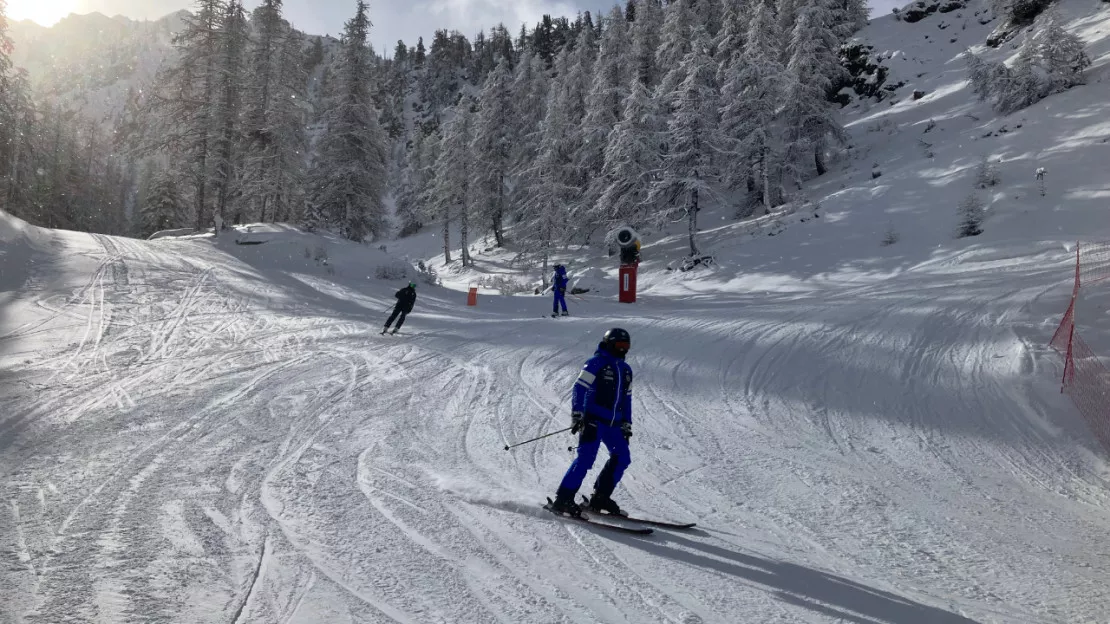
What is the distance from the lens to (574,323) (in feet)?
50.8

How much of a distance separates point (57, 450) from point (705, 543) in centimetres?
646

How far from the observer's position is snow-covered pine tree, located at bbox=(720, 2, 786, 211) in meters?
29.0

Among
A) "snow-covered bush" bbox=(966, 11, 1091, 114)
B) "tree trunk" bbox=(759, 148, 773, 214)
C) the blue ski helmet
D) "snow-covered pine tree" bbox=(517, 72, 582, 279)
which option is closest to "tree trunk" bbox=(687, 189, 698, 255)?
"tree trunk" bbox=(759, 148, 773, 214)

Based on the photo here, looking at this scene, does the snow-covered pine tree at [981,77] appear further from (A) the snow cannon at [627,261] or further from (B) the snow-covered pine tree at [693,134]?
(A) the snow cannon at [627,261]

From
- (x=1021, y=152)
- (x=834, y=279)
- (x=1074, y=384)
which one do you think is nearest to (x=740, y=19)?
(x=1021, y=152)

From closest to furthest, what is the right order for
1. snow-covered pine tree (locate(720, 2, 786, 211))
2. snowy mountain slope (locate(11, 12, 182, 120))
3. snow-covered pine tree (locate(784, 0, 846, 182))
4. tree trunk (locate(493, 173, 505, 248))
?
snow-covered pine tree (locate(720, 2, 786, 211)) < snow-covered pine tree (locate(784, 0, 846, 182)) < tree trunk (locate(493, 173, 505, 248)) < snowy mountain slope (locate(11, 12, 182, 120))

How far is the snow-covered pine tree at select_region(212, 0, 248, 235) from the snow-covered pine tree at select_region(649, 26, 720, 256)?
20.6 meters

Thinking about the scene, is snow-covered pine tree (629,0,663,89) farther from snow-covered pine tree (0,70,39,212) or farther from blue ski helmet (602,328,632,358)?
blue ski helmet (602,328,632,358)

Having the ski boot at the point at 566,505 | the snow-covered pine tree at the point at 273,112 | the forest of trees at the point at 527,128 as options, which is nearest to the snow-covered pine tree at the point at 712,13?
the forest of trees at the point at 527,128

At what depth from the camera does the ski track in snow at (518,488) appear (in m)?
3.86

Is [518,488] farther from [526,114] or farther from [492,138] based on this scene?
[526,114]

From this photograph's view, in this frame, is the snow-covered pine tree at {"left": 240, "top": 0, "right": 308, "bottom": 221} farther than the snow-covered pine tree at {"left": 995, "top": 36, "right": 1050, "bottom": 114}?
Yes

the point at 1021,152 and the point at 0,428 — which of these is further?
the point at 1021,152

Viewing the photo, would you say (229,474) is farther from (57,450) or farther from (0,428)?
(0,428)
